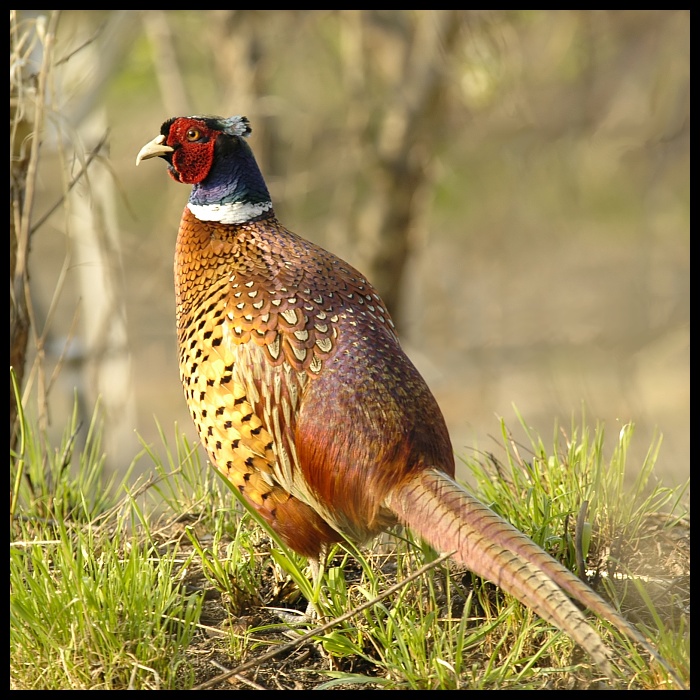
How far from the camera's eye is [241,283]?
116 inches

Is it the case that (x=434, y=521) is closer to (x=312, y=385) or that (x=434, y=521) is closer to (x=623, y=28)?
(x=312, y=385)

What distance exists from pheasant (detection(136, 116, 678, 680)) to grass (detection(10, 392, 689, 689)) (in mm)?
155

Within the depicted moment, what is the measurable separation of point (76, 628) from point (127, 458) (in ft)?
26.9

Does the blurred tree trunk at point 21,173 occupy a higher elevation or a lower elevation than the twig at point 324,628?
higher

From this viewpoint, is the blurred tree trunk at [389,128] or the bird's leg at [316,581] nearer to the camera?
the bird's leg at [316,581]

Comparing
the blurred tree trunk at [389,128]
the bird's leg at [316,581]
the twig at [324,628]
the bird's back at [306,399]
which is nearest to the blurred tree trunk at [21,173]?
the bird's back at [306,399]

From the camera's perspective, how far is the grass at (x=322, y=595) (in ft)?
8.47

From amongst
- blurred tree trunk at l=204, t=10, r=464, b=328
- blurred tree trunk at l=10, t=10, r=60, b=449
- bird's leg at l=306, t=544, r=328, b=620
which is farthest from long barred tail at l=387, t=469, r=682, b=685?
blurred tree trunk at l=204, t=10, r=464, b=328

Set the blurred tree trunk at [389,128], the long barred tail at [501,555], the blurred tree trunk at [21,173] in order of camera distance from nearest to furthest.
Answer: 1. the long barred tail at [501,555]
2. the blurred tree trunk at [21,173]
3. the blurred tree trunk at [389,128]

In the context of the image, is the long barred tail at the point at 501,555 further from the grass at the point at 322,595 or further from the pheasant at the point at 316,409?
the grass at the point at 322,595

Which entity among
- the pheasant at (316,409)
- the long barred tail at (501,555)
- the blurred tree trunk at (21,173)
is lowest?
the long barred tail at (501,555)

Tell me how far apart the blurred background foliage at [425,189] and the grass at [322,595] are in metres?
0.41

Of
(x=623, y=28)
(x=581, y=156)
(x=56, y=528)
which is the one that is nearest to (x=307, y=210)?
(x=581, y=156)

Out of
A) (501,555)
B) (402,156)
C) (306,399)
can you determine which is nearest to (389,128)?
(402,156)
